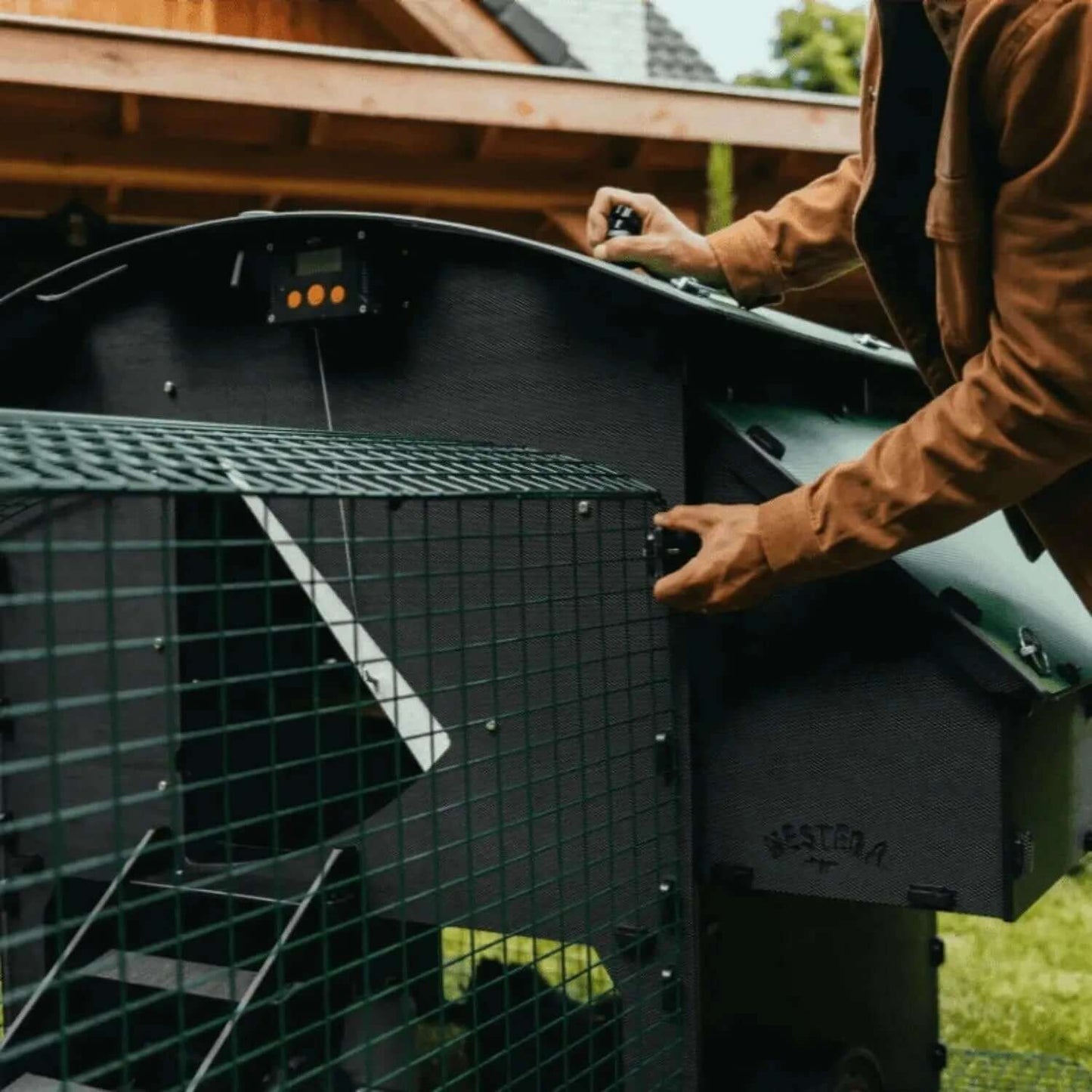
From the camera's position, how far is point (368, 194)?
432 cm

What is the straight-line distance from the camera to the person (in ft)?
4.41

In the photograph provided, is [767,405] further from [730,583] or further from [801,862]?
[801,862]

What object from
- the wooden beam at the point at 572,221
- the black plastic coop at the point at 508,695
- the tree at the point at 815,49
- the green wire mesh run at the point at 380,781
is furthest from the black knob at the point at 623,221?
the tree at the point at 815,49

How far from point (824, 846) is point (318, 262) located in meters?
1.10

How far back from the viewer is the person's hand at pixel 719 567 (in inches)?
63.0

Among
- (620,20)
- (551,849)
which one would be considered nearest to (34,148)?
(551,849)

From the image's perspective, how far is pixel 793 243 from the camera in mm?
2119

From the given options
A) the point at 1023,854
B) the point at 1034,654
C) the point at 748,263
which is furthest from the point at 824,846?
the point at 748,263

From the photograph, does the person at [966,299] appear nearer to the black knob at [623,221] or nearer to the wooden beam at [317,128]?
the black knob at [623,221]

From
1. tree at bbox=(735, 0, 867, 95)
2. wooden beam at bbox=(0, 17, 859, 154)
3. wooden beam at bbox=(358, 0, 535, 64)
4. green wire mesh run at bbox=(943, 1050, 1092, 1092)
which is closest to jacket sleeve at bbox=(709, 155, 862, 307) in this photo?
green wire mesh run at bbox=(943, 1050, 1092, 1092)

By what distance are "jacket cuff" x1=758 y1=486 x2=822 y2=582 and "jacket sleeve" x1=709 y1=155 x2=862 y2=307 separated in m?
0.66

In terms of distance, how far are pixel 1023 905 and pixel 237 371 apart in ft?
4.53

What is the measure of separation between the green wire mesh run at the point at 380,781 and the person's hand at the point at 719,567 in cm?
11

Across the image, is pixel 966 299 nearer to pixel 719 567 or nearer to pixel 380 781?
pixel 719 567
